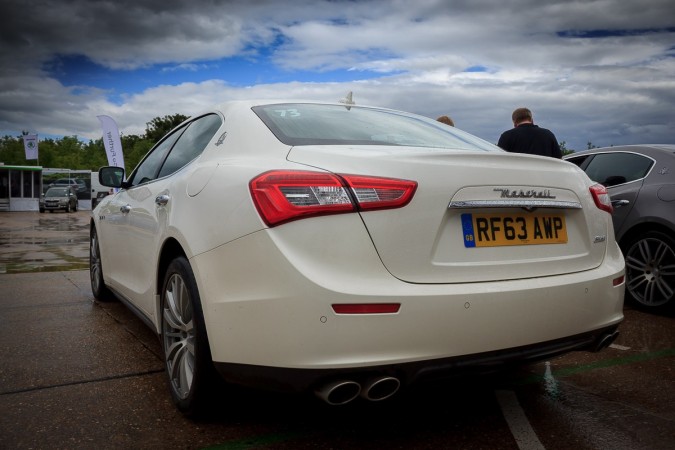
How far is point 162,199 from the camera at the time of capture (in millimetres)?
2996

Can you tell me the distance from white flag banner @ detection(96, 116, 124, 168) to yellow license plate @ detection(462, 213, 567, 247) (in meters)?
17.9

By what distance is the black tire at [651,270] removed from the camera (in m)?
4.89

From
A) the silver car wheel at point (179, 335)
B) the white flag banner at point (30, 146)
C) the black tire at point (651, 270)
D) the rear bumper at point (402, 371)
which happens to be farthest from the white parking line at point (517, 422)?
the white flag banner at point (30, 146)

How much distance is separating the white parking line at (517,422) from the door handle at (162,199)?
1.92 m

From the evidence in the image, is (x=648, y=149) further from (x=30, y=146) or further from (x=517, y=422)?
(x=30, y=146)

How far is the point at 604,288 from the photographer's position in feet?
8.25

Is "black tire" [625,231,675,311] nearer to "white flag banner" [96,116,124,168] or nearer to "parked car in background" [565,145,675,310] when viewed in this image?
"parked car in background" [565,145,675,310]

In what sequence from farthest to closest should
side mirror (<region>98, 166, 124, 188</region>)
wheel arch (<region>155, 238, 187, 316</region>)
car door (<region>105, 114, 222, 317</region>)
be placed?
1. side mirror (<region>98, 166, 124, 188</region>)
2. car door (<region>105, 114, 222, 317</region>)
3. wheel arch (<region>155, 238, 187, 316</region>)

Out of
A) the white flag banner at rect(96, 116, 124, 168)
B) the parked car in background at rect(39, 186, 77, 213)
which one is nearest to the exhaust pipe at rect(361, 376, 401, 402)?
the white flag banner at rect(96, 116, 124, 168)

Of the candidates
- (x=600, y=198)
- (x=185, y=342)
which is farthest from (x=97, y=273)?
(x=600, y=198)

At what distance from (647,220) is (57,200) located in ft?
104

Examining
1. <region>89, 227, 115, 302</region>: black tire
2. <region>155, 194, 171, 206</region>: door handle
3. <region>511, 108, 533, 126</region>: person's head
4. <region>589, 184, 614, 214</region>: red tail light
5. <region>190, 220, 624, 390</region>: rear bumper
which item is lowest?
<region>89, 227, 115, 302</region>: black tire

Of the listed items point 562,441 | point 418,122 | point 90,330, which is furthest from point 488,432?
point 90,330

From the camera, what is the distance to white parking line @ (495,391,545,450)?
240cm
